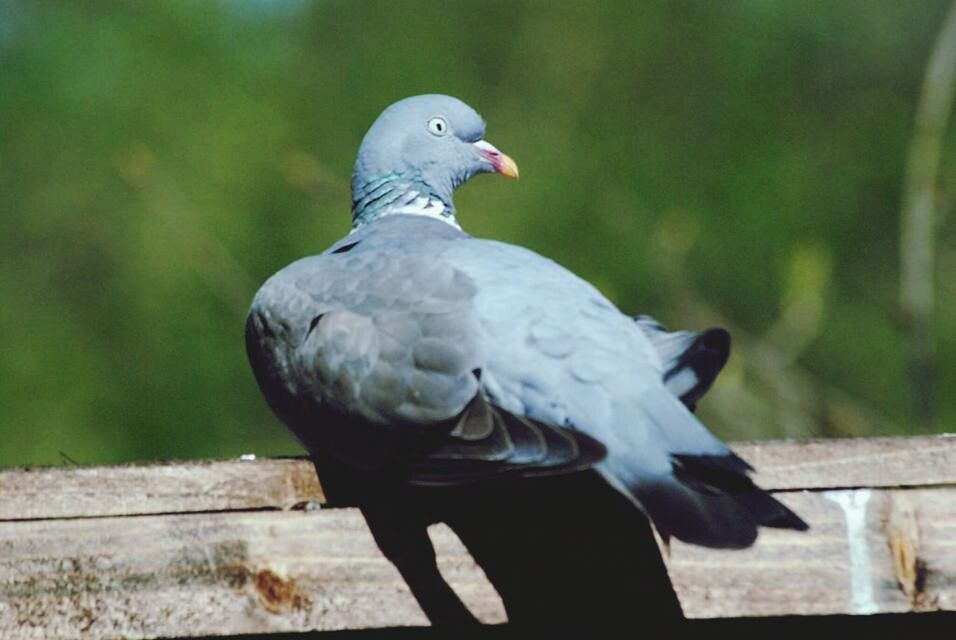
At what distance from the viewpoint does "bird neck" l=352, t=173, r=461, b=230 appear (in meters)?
3.57

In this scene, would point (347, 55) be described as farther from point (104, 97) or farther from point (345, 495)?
point (345, 495)

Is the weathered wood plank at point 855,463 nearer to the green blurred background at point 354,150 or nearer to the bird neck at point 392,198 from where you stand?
the bird neck at point 392,198

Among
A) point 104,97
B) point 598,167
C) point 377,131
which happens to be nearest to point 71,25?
point 104,97

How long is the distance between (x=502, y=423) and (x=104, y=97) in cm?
622

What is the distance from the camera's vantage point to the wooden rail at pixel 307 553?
8.35 ft

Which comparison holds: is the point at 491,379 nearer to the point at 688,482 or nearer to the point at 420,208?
the point at 688,482

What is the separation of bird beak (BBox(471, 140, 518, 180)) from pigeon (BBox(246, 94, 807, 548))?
28.8 inches

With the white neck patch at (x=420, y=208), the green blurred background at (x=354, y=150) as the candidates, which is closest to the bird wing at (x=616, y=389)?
the white neck patch at (x=420, y=208)

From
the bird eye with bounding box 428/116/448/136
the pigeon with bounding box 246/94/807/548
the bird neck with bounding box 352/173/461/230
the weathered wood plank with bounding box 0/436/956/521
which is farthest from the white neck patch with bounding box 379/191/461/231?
the weathered wood plank with bounding box 0/436/956/521

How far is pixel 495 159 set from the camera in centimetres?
380

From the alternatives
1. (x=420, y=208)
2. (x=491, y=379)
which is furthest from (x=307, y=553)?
(x=420, y=208)

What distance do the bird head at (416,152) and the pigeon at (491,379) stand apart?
0.56 meters

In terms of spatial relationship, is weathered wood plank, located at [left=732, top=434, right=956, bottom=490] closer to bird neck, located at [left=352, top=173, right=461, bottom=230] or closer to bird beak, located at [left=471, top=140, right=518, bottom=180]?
bird neck, located at [left=352, top=173, right=461, bottom=230]

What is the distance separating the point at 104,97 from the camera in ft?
26.9
